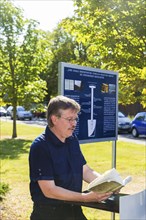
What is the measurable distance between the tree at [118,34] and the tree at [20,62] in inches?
445

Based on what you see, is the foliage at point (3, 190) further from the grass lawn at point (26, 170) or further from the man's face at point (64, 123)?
the man's face at point (64, 123)

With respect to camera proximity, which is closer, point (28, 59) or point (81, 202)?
point (81, 202)

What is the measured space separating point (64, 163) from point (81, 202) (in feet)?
1.00

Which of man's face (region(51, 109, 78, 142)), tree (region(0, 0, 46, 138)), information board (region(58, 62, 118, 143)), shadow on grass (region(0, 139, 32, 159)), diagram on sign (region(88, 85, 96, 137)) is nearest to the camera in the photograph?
man's face (region(51, 109, 78, 142))

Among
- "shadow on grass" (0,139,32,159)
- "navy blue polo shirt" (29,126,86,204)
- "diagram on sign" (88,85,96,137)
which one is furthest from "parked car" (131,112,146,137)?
"navy blue polo shirt" (29,126,86,204)

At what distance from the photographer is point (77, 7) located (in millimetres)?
6891

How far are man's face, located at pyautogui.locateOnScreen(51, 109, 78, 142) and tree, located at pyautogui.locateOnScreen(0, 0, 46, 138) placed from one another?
51.8 ft

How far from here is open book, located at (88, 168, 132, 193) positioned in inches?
89.0

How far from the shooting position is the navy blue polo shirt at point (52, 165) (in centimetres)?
257

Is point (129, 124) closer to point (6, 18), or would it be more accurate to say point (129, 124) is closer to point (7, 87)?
point (7, 87)

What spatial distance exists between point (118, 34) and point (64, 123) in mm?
4182

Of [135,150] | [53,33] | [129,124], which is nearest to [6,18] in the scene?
[135,150]

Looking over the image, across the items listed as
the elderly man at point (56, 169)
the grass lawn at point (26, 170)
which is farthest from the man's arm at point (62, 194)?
the grass lawn at point (26, 170)

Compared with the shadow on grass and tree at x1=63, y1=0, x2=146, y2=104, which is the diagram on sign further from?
the shadow on grass
